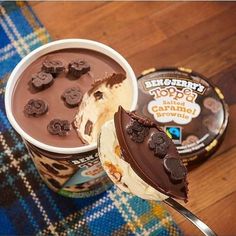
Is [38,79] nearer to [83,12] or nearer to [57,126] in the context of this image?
[57,126]

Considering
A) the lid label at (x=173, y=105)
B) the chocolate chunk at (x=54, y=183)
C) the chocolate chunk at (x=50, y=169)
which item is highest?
the chocolate chunk at (x=50, y=169)

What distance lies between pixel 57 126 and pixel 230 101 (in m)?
0.43

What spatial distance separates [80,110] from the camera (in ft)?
2.56

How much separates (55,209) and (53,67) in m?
0.29

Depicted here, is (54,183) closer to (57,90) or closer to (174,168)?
(57,90)

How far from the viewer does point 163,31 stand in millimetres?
1109

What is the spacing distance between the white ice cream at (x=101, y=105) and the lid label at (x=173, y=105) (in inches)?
7.9

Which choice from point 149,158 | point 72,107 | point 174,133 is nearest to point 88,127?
point 72,107

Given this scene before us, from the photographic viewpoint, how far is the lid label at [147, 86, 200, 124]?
3.26 ft

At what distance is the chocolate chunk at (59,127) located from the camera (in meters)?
0.75

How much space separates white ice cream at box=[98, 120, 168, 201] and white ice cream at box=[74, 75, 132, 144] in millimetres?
46

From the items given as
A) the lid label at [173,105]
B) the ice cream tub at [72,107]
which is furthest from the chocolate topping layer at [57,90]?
the lid label at [173,105]

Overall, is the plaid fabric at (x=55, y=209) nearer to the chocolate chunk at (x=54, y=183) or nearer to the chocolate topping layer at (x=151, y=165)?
the chocolate chunk at (x=54, y=183)

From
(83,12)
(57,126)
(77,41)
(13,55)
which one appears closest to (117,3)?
(83,12)
